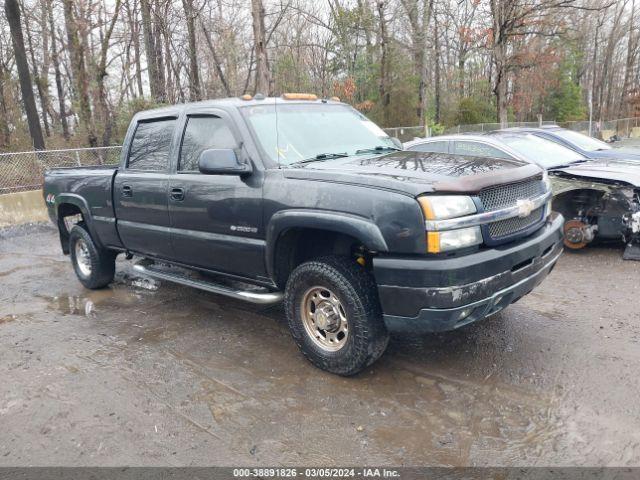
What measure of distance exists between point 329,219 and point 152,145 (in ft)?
8.43

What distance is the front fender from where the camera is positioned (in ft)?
10.5

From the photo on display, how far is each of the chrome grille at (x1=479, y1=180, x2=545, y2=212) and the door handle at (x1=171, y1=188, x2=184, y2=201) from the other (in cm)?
259

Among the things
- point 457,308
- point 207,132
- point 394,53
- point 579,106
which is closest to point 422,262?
point 457,308

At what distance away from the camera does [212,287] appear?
4.48 m

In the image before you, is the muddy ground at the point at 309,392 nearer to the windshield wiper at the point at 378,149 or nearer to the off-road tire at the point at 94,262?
the off-road tire at the point at 94,262

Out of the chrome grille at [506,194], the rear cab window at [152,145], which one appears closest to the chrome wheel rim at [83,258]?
the rear cab window at [152,145]

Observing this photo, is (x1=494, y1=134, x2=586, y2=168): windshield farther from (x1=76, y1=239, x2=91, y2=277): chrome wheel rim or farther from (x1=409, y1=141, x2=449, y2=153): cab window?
(x1=76, y1=239, x2=91, y2=277): chrome wheel rim

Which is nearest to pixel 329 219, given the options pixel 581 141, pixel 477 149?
pixel 477 149

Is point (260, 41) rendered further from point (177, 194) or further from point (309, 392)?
point (309, 392)

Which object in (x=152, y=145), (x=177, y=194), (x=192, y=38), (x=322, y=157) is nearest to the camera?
(x=322, y=157)

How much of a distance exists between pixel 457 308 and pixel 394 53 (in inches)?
974

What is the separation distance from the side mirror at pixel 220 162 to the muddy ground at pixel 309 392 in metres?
1.53

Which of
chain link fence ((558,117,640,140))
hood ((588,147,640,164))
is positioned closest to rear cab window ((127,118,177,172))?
hood ((588,147,640,164))

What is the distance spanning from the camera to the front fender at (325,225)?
3203mm
